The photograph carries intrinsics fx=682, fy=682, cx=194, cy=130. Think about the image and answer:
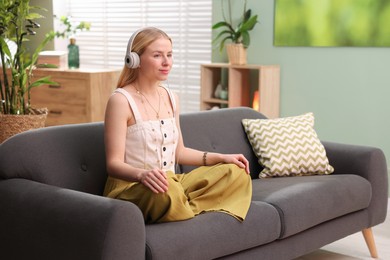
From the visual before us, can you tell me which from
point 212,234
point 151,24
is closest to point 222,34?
point 151,24

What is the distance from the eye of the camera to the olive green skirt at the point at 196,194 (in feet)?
8.07

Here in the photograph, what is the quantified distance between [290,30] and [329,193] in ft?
7.81

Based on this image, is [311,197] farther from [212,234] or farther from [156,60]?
[156,60]

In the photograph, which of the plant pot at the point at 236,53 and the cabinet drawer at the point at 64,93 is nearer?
the plant pot at the point at 236,53

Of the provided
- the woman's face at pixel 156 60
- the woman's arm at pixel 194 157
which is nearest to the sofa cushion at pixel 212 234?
the woman's arm at pixel 194 157

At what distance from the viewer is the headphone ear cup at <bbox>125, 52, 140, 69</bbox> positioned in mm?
2654

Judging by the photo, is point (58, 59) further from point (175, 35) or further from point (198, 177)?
point (198, 177)

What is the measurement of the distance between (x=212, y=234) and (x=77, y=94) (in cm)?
399

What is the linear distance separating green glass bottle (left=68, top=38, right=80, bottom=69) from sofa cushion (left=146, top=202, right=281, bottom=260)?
13.2 ft

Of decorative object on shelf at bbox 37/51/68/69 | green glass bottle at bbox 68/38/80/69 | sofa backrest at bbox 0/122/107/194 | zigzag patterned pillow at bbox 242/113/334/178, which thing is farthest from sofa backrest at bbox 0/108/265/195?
decorative object on shelf at bbox 37/51/68/69

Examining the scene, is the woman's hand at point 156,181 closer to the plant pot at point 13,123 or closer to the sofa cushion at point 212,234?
the sofa cushion at point 212,234

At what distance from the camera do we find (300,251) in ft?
9.96

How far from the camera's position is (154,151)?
2666 mm

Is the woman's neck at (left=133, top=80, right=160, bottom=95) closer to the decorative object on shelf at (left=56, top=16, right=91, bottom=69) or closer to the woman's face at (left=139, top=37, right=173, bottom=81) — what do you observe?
the woman's face at (left=139, top=37, right=173, bottom=81)
